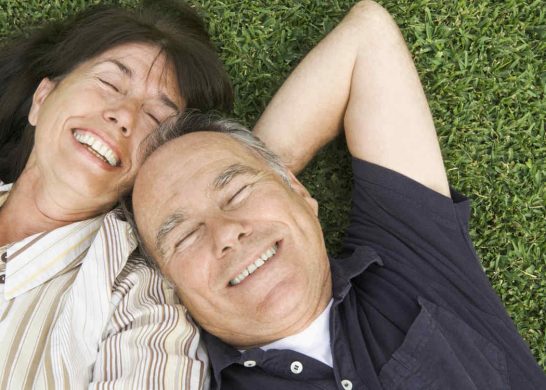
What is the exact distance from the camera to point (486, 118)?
10.6 feet

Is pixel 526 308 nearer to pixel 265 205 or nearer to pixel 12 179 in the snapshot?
pixel 265 205

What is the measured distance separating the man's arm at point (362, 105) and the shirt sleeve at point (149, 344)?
96 cm

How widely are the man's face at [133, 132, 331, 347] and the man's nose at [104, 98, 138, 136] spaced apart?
0.22 meters

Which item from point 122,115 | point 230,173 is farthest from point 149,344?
point 122,115

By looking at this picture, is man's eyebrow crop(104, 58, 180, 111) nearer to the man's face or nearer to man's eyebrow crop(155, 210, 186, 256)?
the man's face

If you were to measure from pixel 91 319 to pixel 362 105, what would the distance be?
1578 mm

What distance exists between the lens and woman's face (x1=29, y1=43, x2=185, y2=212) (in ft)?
8.77

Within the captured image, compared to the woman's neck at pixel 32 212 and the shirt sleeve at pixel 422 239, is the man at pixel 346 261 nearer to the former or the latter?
the shirt sleeve at pixel 422 239

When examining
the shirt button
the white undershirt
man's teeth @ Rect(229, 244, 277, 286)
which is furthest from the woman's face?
the shirt button

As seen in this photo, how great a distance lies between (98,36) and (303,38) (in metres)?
1.14

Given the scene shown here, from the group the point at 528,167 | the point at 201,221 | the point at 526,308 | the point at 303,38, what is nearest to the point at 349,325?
the point at 201,221

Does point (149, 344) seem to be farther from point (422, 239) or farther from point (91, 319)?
point (422, 239)

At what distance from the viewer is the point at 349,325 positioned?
2.45 meters

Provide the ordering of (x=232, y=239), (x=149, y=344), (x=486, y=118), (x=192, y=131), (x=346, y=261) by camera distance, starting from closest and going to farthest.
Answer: (x=232, y=239)
(x=149, y=344)
(x=346, y=261)
(x=192, y=131)
(x=486, y=118)
